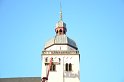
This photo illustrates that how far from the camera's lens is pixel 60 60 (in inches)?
1833

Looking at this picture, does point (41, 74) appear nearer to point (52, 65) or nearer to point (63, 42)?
point (52, 65)

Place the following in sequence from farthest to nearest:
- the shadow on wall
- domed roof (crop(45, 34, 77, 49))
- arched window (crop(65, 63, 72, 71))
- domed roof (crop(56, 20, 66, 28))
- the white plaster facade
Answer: domed roof (crop(56, 20, 66, 28)), domed roof (crop(45, 34, 77, 49)), arched window (crop(65, 63, 72, 71)), the shadow on wall, the white plaster facade

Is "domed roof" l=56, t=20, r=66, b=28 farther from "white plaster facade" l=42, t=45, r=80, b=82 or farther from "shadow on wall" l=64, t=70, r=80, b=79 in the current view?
"shadow on wall" l=64, t=70, r=80, b=79

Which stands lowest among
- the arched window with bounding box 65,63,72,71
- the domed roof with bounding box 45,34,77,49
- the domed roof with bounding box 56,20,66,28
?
the arched window with bounding box 65,63,72,71

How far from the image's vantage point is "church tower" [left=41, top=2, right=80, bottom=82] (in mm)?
45375

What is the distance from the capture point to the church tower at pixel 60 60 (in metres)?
45.4

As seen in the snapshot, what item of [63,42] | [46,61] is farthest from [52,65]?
[63,42]

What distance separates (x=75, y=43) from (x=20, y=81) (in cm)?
927

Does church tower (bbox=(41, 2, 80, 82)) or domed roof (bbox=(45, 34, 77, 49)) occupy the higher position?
domed roof (bbox=(45, 34, 77, 49))

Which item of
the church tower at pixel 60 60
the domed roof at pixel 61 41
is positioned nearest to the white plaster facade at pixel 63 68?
the church tower at pixel 60 60

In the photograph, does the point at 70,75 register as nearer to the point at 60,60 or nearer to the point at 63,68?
the point at 63,68

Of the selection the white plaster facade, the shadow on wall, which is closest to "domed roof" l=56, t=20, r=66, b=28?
the white plaster facade

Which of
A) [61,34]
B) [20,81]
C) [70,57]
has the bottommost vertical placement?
[20,81]

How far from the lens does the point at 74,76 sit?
45.7 metres
